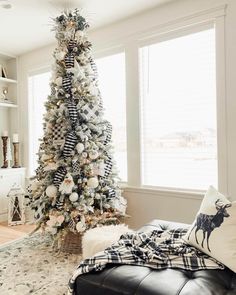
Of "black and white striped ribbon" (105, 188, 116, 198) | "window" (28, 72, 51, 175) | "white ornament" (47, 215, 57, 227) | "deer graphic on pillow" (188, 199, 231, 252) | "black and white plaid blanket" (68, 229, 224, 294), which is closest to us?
"black and white plaid blanket" (68, 229, 224, 294)

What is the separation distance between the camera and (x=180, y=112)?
3.18 m

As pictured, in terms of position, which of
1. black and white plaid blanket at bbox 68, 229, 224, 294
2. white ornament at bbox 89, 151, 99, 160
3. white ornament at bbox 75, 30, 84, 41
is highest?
white ornament at bbox 75, 30, 84, 41

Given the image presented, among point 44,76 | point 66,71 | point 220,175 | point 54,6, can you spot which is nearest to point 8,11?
point 54,6

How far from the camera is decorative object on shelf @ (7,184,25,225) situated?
4254mm

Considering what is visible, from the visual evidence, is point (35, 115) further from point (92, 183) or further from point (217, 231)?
point (217, 231)

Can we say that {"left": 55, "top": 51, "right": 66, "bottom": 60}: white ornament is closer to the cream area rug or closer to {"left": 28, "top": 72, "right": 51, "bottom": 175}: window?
{"left": 28, "top": 72, "right": 51, "bottom": 175}: window

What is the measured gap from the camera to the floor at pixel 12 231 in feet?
11.9

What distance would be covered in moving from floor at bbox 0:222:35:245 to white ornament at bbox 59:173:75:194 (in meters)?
1.28

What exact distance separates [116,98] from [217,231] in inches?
94.9

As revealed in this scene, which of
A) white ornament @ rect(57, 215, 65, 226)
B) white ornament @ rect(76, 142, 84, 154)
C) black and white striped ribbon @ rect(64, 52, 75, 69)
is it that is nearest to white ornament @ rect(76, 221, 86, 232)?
white ornament @ rect(57, 215, 65, 226)

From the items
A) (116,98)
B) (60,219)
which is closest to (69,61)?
(116,98)

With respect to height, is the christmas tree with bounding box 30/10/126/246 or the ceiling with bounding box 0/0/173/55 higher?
the ceiling with bounding box 0/0/173/55

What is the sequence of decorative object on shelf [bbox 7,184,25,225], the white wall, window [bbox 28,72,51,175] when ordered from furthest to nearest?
1. window [bbox 28,72,51,175]
2. decorative object on shelf [bbox 7,184,25,225]
3. the white wall

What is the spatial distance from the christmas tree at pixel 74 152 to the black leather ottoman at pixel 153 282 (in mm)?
1311
